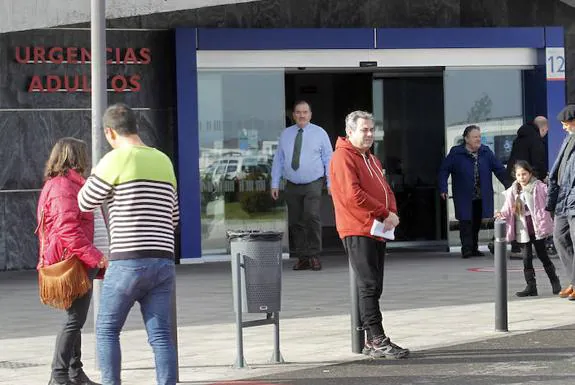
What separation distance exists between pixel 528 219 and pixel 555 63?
699cm

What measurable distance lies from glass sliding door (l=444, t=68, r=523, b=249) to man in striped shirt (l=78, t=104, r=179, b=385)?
41.4 feet

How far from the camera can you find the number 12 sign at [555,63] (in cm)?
2003

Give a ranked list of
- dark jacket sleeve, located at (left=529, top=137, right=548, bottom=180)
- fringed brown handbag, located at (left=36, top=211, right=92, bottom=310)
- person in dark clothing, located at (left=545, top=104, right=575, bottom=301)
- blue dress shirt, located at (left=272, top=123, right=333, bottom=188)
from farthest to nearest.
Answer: dark jacket sleeve, located at (left=529, top=137, right=548, bottom=180)
blue dress shirt, located at (left=272, top=123, right=333, bottom=188)
person in dark clothing, located at (left=545, top=104, right=575, bottom=301)
fringed brown handbag, located at (left=36, top=211, right=92, bottom=310)

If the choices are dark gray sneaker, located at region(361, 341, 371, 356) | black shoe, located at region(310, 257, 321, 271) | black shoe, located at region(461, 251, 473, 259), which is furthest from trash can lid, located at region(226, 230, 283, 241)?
black shoe, located at region(461, 251, 473, 259)

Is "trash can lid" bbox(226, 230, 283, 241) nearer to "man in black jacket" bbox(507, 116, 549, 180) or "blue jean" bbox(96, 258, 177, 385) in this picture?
"blue jean" bbox(96, 258, 177, 385)

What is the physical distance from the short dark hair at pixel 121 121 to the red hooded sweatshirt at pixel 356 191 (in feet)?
8.19

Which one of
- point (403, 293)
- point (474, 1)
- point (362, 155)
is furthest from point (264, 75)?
point (362, 155)

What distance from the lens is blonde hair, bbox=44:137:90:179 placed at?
8.66 m

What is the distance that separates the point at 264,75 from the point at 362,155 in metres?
9.31

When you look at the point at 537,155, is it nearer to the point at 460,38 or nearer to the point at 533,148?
the point at 533,148

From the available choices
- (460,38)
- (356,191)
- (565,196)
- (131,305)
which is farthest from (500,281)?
(460,38)

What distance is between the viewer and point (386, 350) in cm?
977

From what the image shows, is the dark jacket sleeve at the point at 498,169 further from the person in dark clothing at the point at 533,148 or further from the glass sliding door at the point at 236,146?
the glass sliding door at the point at 236,146

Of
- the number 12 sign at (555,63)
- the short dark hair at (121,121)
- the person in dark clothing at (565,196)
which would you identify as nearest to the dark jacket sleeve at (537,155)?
the number 12 sign at (555,63)
